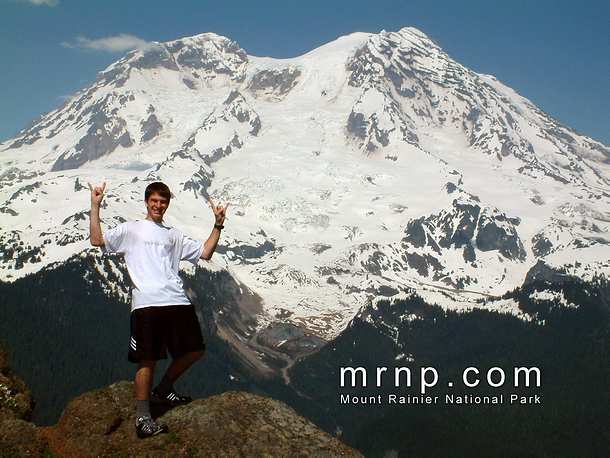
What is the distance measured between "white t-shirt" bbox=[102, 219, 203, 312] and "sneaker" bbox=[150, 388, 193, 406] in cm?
278

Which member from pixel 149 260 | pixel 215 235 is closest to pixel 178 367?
pixel 149 260

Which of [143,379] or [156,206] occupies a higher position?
[156,206]

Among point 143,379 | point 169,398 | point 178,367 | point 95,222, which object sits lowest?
point 169,398

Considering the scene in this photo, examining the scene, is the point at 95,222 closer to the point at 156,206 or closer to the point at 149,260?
the point at 156,206

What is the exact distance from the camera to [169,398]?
18312 millimetres

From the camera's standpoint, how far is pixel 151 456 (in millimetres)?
16859

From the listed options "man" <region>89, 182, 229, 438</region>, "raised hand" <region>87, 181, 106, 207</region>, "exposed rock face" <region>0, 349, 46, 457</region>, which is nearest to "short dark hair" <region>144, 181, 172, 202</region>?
"man" <region>89, 182, 229, 438</region>

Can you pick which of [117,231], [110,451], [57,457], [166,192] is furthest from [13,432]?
[166,192]

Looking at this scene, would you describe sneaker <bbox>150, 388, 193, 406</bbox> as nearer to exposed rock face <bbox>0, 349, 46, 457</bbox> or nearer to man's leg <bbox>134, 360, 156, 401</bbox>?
man's leg <bbox>134, 360, 156, 401</bbox>

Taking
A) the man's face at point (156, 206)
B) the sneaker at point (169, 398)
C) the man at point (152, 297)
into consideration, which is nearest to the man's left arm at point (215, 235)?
the man at point (152, 297)

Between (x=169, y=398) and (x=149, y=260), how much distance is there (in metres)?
3.83

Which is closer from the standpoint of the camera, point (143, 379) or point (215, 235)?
point (143, 379)

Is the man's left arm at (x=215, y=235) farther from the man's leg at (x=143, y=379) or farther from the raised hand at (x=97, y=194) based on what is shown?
the man's leg at (x=143, y=379)

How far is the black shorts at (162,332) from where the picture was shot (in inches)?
640
